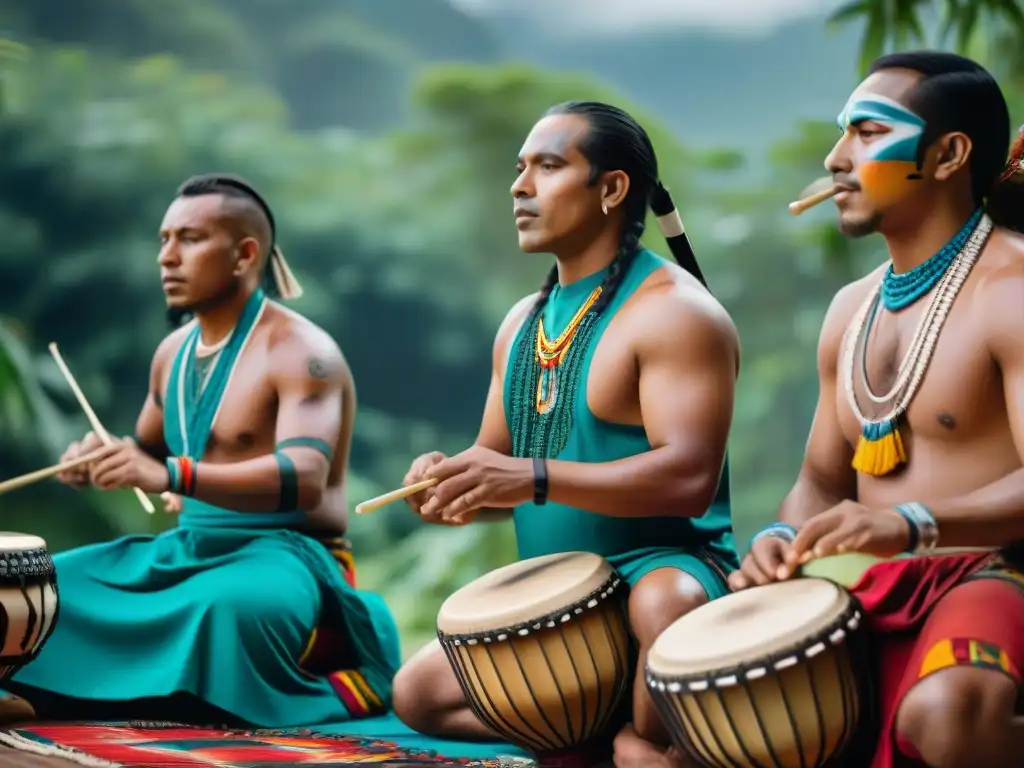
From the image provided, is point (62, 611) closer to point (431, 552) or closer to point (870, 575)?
point (870, 575)

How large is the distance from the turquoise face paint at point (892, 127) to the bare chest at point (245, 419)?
1919 mm

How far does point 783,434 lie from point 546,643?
6.81 metres

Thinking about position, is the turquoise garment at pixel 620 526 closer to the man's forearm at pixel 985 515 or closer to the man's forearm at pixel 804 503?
the man's forearm at pixel 804 503

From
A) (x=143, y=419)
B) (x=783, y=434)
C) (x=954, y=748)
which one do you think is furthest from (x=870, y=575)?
(x=783, y=434)

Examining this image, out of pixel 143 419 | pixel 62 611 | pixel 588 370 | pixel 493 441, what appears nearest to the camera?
pixel 588 370

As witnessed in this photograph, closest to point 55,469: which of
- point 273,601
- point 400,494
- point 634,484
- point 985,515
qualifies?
point 273,601

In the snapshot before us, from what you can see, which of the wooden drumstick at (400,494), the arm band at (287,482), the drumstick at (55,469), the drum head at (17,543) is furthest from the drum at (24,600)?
the wooden drumstick at (400,494)

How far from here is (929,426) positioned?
2643mm

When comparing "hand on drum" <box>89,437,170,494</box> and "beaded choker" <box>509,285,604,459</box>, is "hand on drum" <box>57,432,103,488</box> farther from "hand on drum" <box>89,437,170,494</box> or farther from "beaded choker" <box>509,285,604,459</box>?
"beaded choker" <box>509,285,604,459</box>

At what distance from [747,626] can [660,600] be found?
1.39 feet

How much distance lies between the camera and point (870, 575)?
8.96 feet

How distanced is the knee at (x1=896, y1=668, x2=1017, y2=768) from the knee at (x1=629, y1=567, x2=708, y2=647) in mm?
587

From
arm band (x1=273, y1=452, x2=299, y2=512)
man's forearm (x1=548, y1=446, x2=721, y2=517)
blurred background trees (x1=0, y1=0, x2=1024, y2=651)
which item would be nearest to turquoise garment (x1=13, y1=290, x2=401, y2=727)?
arm band (x1=273, y1=452, x2=299, y2=512)

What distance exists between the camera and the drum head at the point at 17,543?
350cm
